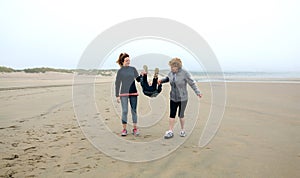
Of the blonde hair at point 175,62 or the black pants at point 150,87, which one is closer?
the blonde hair at point 175,62

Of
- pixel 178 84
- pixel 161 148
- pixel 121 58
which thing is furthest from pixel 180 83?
pixel 161 148

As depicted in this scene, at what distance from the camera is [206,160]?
4551 mm

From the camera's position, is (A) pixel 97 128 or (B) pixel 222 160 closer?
(B) pixel 222 160

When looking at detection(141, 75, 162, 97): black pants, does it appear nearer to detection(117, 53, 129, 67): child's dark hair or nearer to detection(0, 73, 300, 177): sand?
detection(117, 53, 129, 67): child's dark hair

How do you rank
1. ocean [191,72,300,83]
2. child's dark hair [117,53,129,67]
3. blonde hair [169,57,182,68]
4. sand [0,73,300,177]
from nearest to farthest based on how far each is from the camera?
1. sand [0,73,300,177]
2. blonde hair [169,57,182,68]
3. child's dark hair [117,53,129,67]
4. ocean [191,72,300,83]

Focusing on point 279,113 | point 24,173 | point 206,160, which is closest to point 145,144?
point 206,160

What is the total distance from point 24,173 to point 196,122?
5169 mm

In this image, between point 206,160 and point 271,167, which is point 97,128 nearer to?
point 206,160

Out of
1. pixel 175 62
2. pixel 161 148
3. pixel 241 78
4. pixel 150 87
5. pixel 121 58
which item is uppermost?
pixel 121 58

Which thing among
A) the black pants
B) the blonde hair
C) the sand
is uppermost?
the blonde hair

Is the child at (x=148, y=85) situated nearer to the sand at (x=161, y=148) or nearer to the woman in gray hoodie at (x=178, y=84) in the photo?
the woman in gray hoodie at (x=178, y=84)

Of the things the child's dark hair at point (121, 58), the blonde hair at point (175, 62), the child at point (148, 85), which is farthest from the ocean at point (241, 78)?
the child's dark hair at point (121, 58)

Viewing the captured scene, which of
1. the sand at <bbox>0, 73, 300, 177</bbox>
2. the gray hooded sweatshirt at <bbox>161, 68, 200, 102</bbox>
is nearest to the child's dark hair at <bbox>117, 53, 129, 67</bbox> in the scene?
the gray hooded sweatshirt at <bbox>161, 68, 200, 102</bbox>

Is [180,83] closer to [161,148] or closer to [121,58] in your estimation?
[121,58]
